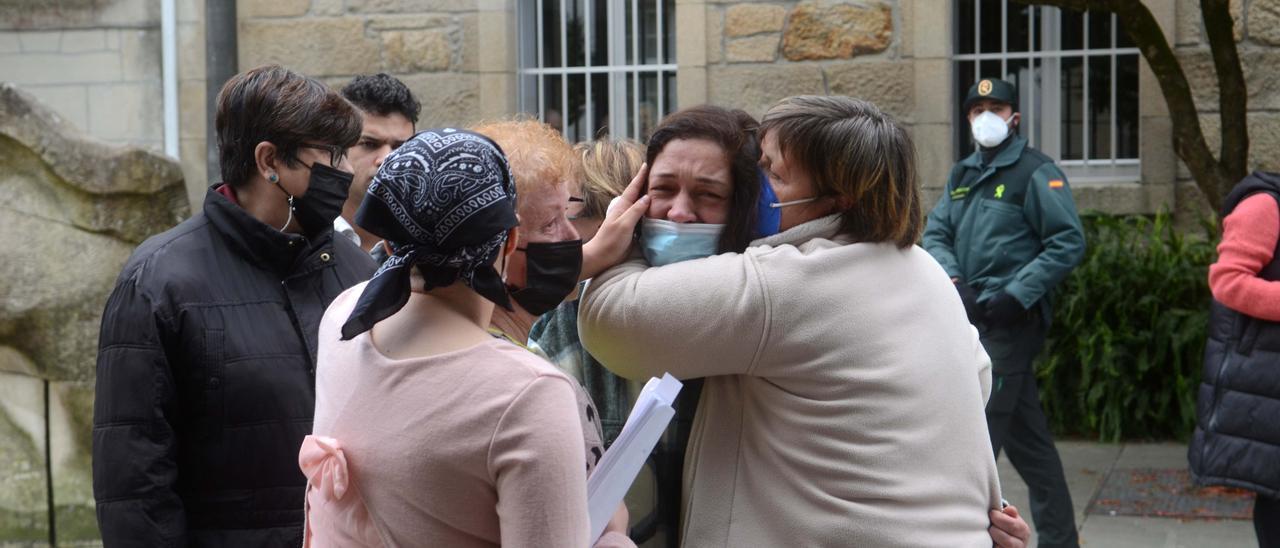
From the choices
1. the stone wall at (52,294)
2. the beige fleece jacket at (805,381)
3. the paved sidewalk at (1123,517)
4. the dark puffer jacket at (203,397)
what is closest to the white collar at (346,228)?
the dark puffer jacket at (203,397)

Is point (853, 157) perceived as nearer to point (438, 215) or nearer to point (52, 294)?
point (438, 215)

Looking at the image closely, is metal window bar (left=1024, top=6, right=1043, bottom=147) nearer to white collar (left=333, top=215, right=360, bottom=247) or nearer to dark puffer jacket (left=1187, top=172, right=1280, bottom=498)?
dark puffer jacket (left=1187, top=172, right=1280, bottom=498)

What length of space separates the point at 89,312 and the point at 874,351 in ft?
14.1

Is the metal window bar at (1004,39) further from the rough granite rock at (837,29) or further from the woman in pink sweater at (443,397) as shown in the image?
the woman in pink sweater at (443,397)

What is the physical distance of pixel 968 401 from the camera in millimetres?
2625

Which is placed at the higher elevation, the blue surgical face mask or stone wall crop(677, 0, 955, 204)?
stone wall crop(677, 0, 955, 204)

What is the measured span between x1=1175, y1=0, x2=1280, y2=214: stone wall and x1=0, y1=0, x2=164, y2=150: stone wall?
20.8ft

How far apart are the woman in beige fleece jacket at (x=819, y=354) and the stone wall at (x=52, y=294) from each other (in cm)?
403

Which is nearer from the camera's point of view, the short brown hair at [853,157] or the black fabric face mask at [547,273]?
the black fabric face mask at [547,273]

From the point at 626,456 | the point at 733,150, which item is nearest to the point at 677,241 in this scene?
the point at 733,150

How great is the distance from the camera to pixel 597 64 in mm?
10086

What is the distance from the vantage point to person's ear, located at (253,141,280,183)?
3305mm

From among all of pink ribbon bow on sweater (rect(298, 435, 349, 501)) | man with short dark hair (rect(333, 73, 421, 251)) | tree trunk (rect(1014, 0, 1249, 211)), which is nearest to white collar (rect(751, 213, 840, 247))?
pink ribbon bow on sweater (rect(298, 435, 349, 501))

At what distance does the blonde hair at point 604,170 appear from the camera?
2.97 m
